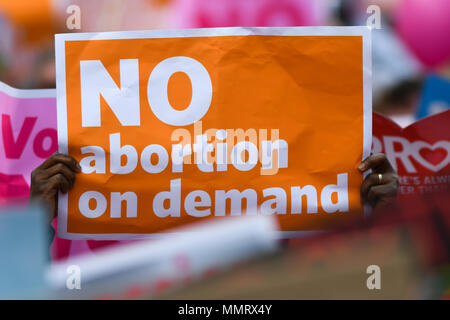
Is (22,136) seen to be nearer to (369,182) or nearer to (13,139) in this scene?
(13,139)

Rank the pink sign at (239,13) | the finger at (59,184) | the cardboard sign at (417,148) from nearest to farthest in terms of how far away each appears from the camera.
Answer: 1. the finger at (59,184)
2. the cardboard sign at (417,148)
3. the pink sign at (239,13)

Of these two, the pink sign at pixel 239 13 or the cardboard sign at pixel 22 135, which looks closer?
the cardboard sign at pixel 22 135

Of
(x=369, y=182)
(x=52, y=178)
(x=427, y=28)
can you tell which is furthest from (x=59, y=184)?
(x=427, y=28)

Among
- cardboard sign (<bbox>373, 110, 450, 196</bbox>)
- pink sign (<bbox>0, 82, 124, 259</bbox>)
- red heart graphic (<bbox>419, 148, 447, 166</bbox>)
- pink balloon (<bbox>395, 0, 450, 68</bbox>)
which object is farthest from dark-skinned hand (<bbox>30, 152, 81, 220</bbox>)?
pink balloon (<bbox>395, 0, 450, 68</bbox>)

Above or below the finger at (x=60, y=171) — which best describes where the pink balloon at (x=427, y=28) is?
above

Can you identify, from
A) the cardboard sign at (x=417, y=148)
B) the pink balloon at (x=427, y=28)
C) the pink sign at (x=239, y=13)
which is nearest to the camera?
the cardboard sign at (x=417, y=148)

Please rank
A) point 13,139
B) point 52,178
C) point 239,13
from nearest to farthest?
point 52,178
point 13,139
point 239,13

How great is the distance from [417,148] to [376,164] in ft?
1.28

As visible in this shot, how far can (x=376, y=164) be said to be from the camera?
1.66 meters

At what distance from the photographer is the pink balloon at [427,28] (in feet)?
8.86

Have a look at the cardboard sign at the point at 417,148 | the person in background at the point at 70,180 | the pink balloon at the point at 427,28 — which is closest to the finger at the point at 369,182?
the person in background at the point at 70,180

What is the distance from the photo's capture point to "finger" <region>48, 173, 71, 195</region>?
1628 millimetres

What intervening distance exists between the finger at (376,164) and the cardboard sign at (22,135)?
3.41 ft

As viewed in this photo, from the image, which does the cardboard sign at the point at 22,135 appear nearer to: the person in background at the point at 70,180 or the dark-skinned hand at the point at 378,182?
the person in background at the point at 70,180
